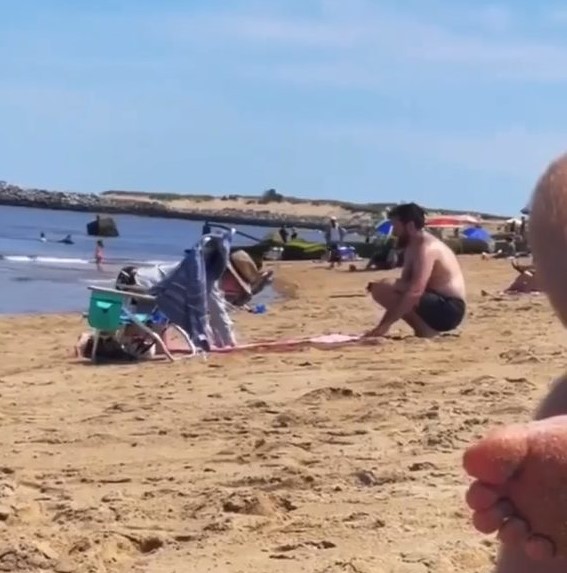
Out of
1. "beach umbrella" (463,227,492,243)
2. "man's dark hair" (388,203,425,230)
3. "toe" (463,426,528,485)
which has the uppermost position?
"man's dark hair" (388,203,425,230)

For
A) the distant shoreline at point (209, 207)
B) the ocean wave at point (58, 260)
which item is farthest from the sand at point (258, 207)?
the ocean wave at point (58, 260)

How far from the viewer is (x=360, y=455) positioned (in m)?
5.17

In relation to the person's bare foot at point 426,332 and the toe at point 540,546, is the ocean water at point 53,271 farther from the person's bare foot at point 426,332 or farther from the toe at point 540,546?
the toe at point 540,546

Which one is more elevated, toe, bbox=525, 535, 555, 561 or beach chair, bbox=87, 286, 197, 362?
toe, bbox=525, 535, 555, 561

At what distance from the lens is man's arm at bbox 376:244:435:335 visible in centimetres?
988

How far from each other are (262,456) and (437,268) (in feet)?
16.4

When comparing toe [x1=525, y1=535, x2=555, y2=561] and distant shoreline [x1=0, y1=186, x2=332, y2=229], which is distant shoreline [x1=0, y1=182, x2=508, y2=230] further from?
toe [x1=525, y1=535, x2=555, y2=561]

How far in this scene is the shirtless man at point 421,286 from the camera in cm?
989

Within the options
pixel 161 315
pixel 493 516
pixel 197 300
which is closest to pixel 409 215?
pixel 197 300

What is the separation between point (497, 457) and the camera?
1.63 m

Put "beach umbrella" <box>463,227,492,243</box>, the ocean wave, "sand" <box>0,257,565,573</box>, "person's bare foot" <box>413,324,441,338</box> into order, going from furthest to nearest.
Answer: "beach umbrella" <box>463,227,492,243</box>
the ocean wave
"person's bare foot" <box>413,324,441,338</box>
"sand" <box>0,257,565,573</box>

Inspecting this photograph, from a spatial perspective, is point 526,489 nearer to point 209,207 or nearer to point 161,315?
point 161,315

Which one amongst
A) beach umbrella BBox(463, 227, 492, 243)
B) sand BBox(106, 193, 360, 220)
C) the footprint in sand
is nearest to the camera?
the footprint in sand

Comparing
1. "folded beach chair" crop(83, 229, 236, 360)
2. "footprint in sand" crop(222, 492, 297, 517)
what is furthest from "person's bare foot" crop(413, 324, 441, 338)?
"footprint in sand" crop(222, 492, 297, 517)
